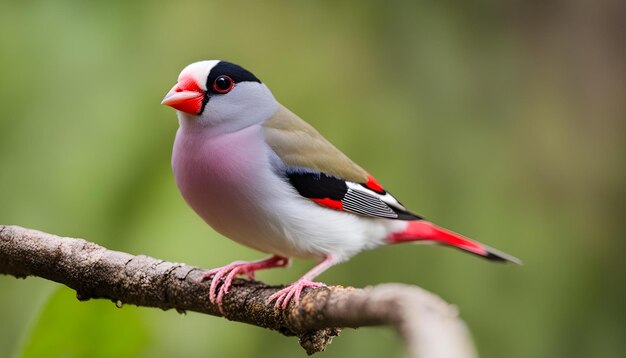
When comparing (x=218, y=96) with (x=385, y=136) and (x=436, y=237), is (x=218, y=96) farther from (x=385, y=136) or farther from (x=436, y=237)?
(x=385, y=136)

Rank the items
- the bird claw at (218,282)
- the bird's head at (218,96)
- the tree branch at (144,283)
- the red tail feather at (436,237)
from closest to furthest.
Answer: the tree branch at (144,283) → the bird claw at (218,282) → the bird's head at (218,96) → the red tail feather at (436,237)

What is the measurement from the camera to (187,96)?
1.82 meters

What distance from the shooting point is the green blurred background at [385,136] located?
2.55m

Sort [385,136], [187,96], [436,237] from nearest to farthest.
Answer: [187,96] → [436,237] → [385,136]

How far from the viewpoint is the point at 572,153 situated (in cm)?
334

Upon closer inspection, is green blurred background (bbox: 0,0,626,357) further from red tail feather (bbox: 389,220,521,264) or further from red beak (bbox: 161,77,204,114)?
red beak (bbox: 161,77,204,114)

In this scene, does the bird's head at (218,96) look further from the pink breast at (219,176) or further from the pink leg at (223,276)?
the pink leg at (223,276)

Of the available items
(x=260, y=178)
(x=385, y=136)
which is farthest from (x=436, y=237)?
(x=385, y=136)

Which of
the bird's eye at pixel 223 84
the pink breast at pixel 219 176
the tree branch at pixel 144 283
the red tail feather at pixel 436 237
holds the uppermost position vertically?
the bird's eye at pixel 223 84

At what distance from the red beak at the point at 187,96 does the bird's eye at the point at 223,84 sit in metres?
0.05

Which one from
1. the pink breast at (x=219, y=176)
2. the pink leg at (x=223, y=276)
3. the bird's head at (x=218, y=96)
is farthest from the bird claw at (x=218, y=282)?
the bird's head at (x=218, y=96)

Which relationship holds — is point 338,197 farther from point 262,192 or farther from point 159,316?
point 159,316

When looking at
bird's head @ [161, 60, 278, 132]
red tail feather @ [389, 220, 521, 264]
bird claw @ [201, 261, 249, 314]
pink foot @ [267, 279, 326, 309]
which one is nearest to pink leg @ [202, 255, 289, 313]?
bird claw @ [201, 261, 249, 314]

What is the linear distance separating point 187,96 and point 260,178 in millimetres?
240
